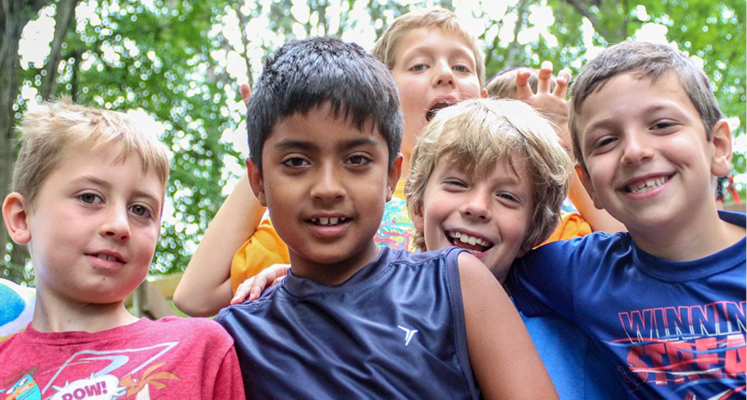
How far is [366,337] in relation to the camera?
61.4 inches

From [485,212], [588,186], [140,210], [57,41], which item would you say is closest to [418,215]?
[485,212]

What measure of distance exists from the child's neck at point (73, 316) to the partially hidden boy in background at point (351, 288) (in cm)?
30

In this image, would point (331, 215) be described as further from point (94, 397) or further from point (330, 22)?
point (330, 22)

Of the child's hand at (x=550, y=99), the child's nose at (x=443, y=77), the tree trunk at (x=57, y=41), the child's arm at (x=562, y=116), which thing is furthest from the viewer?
the tree trunk at (x=57, y=41)

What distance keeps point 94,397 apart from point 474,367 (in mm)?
886

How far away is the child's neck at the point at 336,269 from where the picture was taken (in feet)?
5.60

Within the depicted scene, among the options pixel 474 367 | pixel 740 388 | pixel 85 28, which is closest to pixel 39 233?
pixel 474 367

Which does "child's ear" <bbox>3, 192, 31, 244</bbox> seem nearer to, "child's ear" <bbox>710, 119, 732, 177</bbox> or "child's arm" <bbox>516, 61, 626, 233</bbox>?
"child's arm" <bbox>516, 61, 626, 233</bbox>

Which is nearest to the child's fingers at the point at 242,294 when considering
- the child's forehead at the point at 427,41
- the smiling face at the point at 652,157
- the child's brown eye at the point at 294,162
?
the child's brown eye at the point at 294,162

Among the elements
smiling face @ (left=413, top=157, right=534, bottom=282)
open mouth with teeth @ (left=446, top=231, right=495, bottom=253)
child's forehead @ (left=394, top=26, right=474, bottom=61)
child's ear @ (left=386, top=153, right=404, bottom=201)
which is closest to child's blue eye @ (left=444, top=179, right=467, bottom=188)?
smiling face @ (left=413, top=157, right=534, bottom=282)

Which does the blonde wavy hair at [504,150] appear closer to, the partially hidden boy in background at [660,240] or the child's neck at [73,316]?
the partially hidden boy in background at [660,240]

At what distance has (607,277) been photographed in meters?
1.82

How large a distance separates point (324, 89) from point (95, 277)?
735mm

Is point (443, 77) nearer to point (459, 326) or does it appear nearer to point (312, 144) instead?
point (312, 144)
